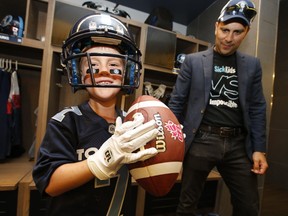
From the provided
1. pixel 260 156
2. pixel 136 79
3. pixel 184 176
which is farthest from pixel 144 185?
pixel 260 156

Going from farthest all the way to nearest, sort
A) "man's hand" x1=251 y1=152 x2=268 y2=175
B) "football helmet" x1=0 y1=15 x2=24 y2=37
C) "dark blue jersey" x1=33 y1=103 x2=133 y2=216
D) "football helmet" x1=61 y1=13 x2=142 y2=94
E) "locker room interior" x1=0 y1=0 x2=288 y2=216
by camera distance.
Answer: "football helmet" x1=0 y1=15 x2=24 y2=37 → "locker room interior" x1=0 y1=0 x2=288 y2=216 → "man's hand" x1=251 y1=152 x2=268 y2=175 → "football helmet" x1=61 y1=13 x2=142 y2=94 → "dark blue jersey" x1=33 y1=103 x2=133 y2=216

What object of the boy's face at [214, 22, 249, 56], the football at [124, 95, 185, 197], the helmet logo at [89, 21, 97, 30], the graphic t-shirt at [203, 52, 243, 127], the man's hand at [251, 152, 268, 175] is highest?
the boy's face at [214, 22, 249, 56]

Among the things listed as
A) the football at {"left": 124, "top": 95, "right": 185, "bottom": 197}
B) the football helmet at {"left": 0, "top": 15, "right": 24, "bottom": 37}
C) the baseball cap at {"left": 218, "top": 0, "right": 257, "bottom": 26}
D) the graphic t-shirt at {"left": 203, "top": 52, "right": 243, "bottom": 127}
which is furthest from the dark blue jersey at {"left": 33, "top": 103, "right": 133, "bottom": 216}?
the football helmet at {"left": 0, "top": 15, "right": 24, "bottom": 37}

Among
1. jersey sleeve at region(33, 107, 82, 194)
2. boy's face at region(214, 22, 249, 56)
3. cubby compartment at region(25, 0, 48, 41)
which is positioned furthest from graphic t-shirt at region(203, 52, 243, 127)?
cubby compartment at region(25, 0, 48, 41)

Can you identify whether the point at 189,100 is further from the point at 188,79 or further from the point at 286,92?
the point at 286,92

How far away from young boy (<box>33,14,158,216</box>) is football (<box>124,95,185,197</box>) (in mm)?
88

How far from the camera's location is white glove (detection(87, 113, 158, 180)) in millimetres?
513

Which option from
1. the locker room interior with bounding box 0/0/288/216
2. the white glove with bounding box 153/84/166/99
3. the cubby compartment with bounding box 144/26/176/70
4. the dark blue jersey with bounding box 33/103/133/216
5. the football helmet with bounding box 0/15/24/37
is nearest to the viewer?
the dark blue jersey with bounding box 33/103/133/216

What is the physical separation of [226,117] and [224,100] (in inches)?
4.6

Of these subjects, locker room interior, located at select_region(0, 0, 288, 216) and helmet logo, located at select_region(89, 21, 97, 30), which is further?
locker room interior, located at select_region(0, 0, 288, 216)

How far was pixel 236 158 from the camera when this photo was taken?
4.25ft

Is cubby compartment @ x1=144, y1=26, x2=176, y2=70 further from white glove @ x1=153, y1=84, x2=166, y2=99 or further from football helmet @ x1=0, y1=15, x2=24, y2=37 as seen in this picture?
→ football helmet @ x1=0, y1=15, x2=24, y2=37

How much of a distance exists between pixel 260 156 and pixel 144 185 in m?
0.99

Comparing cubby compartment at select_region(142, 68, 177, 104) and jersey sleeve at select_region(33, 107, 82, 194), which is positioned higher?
cubby compartment at select_region(142, 68, 177, 104)
